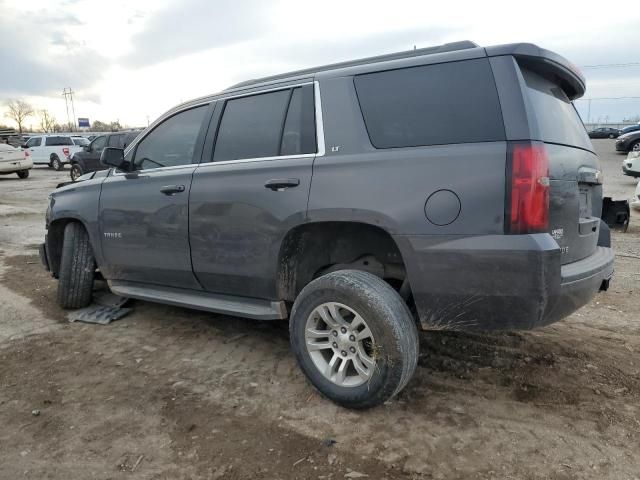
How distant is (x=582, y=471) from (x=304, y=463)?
1.31m

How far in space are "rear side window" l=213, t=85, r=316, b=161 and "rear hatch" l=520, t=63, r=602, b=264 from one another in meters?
1.28

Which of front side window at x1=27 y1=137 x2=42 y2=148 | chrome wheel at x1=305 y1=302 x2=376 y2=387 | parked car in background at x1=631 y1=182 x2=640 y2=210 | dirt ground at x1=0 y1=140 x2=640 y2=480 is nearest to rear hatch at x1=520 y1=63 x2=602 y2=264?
dirt ground at x1=0 y1=140 x2=640 y2=480

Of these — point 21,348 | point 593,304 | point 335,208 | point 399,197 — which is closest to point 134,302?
point 21,348

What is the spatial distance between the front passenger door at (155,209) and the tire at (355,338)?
3.86 ft

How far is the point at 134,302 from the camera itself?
501 centimetres

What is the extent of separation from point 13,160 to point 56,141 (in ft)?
24.5

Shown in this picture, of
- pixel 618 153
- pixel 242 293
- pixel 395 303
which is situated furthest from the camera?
pixel 618 153

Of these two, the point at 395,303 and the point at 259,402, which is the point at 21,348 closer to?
the point at 259,402

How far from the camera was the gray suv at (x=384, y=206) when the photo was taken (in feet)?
8.07

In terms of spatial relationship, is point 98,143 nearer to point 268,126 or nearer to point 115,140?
point 115,140

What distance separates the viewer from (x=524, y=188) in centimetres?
238

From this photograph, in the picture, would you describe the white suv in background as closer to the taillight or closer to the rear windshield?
the rear windshield

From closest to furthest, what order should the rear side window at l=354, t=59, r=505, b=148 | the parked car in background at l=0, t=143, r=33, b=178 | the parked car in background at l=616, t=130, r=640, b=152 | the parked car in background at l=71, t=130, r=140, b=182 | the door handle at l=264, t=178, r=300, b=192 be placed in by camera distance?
the rear side window at l=354, t=59, r=505, b=148
the door handle at l=264, t=178, r=300, b=192
the parked car in background at l=71, t=130, r=140, b=182
the parked car in background at l=0, t=143, r=33, b=178
the parked car in background at l=616, t=130, r=640, b=152

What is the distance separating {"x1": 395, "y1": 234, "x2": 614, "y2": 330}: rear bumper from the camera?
2.39 meters
